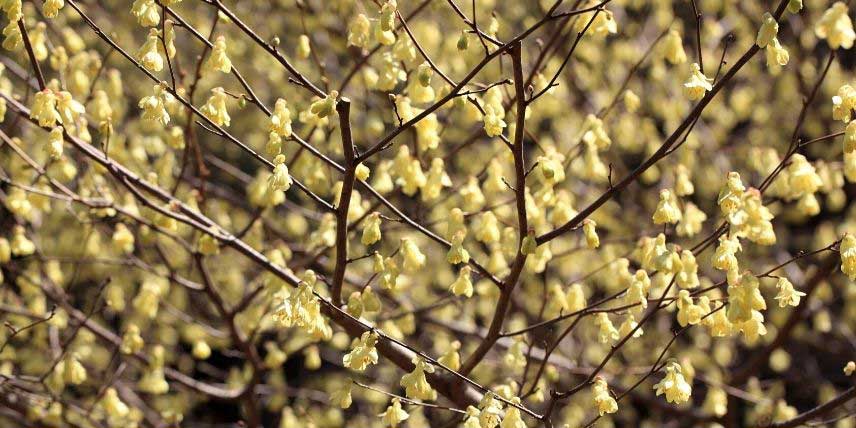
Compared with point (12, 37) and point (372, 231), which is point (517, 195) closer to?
point (372, 231)

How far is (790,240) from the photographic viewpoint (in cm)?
696

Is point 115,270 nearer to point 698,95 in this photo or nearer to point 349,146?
point 349,146

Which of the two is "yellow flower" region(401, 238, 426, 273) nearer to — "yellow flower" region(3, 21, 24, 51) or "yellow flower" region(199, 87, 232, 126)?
"yellow flower" region(199, 87, 232, 126)

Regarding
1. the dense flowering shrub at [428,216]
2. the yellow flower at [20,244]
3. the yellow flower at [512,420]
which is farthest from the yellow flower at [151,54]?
the yellow flower at [512,420]

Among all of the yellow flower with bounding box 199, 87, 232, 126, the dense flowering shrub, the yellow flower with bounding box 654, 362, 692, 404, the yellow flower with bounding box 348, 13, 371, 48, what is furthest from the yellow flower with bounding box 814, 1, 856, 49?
the yellow flower with bounding box 199, 87, 232, 126

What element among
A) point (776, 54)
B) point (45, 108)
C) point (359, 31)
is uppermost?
point (359, 31)

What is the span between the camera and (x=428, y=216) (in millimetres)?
5566

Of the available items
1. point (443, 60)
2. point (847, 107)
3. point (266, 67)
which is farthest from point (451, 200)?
point (847, 107)

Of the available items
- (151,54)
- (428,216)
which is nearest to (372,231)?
(151,54)

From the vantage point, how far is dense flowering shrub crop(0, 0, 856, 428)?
2.77 meters

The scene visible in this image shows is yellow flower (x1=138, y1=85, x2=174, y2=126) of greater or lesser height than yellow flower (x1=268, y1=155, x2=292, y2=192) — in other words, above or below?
above

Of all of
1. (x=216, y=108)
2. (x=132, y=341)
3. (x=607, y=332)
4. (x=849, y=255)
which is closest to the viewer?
(x=849, y=255)

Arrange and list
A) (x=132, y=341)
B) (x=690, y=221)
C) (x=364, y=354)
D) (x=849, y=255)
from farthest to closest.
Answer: (x=132, y=341) → (x=690, y=221) → (x=364, y=354) → (x=849, y=255)

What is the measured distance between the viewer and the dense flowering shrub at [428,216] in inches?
109
